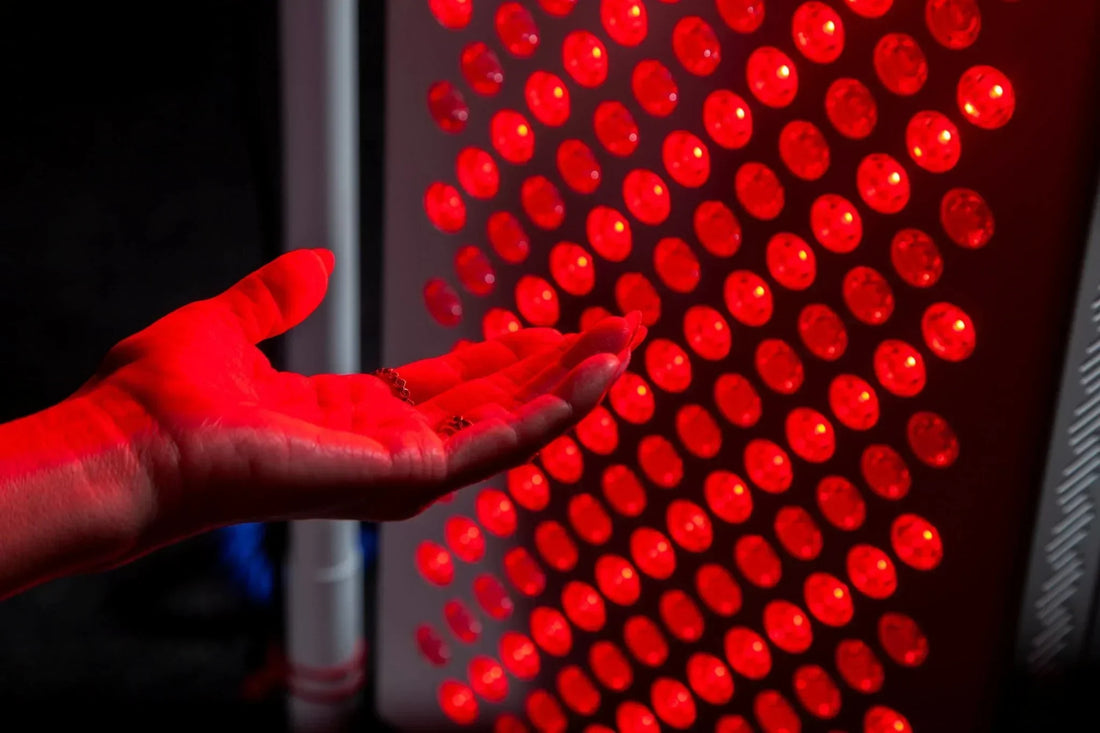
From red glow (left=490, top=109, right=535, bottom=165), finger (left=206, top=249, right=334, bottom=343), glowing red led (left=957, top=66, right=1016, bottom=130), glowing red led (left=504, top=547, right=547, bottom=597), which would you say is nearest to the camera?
glowing red led (left=957, top=66, right=1016, bottom=130)

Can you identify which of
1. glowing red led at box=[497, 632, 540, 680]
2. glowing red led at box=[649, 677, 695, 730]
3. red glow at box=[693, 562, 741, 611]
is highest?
red glow at box=[693, 562, 741, 611]

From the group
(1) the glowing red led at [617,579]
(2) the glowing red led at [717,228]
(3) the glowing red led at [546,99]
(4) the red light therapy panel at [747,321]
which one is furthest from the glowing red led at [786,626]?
(3) the glowing red led at [546,99]

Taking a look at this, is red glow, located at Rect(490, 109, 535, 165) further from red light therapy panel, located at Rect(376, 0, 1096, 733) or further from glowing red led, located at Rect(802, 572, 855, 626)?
→ glowing red led, located at Rect(802, 572, 855, 626)

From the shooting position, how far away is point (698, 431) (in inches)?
30.1

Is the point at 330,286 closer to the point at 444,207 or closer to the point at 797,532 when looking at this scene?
→ the point at 444,207

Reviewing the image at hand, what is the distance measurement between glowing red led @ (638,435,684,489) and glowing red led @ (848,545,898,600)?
12cm

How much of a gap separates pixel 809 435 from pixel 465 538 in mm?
319

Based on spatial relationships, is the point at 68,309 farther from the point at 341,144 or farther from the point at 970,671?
the point at 970,671

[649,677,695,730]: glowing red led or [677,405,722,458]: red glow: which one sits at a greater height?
[677,405,722,458]: red glow

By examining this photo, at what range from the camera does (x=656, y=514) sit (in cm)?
81

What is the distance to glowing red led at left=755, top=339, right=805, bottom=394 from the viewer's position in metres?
0.70

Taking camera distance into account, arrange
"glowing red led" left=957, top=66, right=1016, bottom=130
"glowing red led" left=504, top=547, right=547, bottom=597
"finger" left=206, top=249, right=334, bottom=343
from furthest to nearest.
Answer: "glowing red led" left=504, top=547, right=547, bottom=597 < "finger" left=206, top=249, right=334, bottom=343 < "glowing red led" left=957, top=66, right=1016, bottom=130

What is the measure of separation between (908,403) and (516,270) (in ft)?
0.91

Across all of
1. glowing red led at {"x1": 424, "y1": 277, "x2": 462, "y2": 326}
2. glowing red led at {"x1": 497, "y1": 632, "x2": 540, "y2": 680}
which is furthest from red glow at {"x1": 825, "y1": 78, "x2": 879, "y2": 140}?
glowing red led at {"x1": 497, "y1": 632, "x2": 540, "y2": 680}
